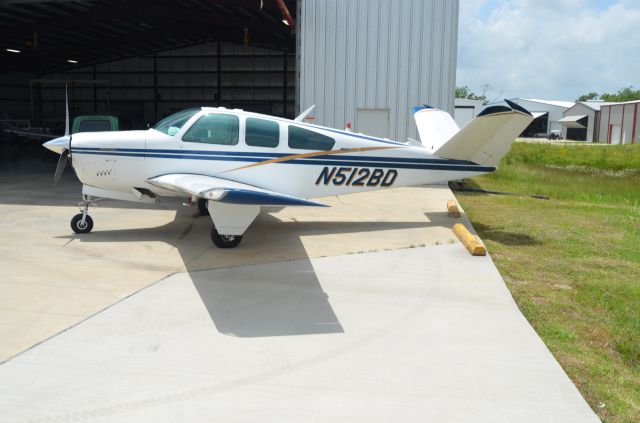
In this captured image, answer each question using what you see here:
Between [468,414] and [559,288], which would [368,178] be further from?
[468,414]

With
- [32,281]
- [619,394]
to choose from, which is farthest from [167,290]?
[619,394]

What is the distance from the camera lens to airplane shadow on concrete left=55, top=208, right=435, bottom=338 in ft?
16.8

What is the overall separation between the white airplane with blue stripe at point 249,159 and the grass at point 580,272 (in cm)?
160

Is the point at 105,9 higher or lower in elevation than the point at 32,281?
higher

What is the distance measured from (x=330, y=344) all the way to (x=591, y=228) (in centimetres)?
722

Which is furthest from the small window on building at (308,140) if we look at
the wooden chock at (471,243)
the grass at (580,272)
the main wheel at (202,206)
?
the grass at (580,272)

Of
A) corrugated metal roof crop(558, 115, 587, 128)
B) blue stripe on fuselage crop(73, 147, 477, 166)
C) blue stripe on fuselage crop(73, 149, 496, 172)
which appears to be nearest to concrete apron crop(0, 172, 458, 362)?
blue stripe on fuselage crop(73, 149, 496, 172)

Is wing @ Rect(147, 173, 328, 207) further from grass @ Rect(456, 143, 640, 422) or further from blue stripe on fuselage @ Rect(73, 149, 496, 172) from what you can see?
grass @ Rect(456, 143, 640, 422)

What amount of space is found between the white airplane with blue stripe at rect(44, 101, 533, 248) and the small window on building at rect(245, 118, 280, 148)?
0.02 m

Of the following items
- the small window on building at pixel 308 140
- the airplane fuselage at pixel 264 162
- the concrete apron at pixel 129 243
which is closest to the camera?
the concrete apron at pixel 129 243

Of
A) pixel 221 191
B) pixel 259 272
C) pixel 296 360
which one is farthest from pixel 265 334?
pixel 259 272

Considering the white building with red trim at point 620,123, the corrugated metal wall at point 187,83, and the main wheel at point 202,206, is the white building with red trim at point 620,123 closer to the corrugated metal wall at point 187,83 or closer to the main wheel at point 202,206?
Answer: the corrugated metal wall at point 187,83

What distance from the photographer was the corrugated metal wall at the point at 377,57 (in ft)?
50.2

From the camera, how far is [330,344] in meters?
4.63
